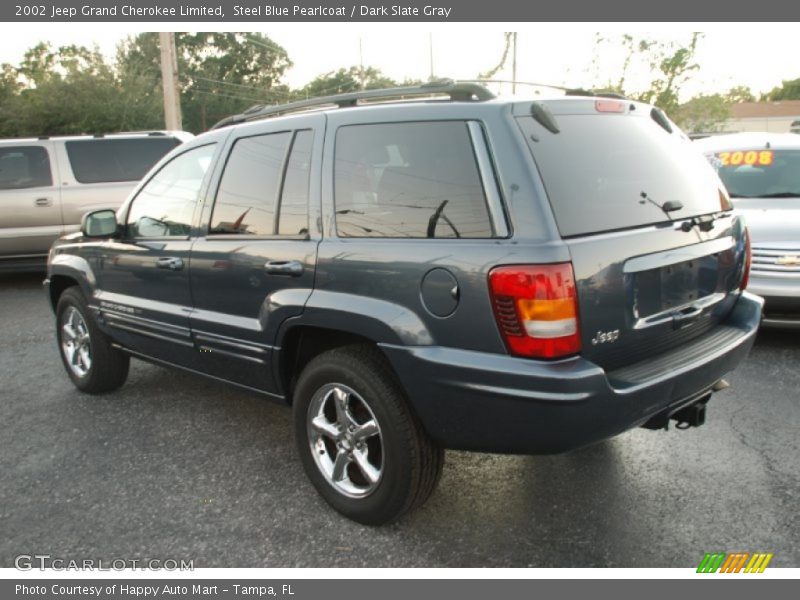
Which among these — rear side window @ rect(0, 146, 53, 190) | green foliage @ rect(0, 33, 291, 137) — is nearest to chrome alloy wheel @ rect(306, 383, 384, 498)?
rear side window @ rect(0, 146, 53, 190)

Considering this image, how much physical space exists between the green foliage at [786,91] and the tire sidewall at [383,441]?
9015 centimetres

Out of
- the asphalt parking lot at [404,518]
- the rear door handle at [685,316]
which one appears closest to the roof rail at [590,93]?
the rear door handle at [685,316]

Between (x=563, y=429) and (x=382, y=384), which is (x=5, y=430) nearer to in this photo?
(x=382, y=384)

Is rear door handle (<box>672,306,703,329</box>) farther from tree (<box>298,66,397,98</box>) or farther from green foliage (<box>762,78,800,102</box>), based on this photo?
green foliage (<box>762,78,800,102</box>)

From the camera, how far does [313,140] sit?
119 inches

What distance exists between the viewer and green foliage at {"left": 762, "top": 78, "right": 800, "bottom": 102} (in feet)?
256

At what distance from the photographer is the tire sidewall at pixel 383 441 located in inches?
104

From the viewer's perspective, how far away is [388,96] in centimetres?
298

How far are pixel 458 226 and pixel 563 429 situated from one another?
32.6 inches

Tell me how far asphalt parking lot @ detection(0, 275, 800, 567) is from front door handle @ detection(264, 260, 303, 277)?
1.09m

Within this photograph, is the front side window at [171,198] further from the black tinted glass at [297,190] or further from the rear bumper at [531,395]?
the rear bumper at [531,395]

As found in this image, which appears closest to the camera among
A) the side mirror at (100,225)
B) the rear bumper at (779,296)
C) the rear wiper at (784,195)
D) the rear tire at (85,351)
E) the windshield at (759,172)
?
the side mirror at (100,225)

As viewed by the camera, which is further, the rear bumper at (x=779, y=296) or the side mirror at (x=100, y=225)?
the rear bumper at (x=779, y=296)

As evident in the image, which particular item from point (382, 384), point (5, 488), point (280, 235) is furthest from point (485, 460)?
point (5, 488)
